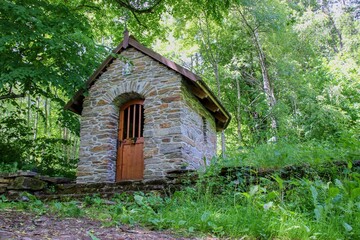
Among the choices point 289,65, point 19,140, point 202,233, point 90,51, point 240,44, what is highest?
point 240,44

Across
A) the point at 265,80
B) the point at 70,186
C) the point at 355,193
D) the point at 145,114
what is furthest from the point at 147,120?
the point at 265,80

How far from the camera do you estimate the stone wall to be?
7707 mm

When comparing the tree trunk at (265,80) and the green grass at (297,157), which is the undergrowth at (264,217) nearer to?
the green grass at (297,157)

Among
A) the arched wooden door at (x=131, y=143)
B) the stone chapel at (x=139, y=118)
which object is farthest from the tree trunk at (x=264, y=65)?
the arched wooden door at (x=131, y=143)

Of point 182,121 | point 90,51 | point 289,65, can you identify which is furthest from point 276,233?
point 289,65

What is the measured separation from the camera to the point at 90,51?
8.30 metres

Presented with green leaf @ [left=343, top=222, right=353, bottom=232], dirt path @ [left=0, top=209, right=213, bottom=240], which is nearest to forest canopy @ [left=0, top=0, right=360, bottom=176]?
Result: green leaf @ [left=343, top=222, right=353, bottom=232]

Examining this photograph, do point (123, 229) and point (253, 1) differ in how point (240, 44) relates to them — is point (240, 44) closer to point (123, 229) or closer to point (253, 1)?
point (253, 1)

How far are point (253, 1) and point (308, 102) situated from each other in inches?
213

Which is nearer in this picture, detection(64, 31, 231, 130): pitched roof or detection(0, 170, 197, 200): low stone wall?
detection(0, 170, 197, 200): low stone wall

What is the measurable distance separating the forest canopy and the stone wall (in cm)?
83

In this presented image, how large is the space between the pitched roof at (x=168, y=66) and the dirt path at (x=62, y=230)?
5.26m

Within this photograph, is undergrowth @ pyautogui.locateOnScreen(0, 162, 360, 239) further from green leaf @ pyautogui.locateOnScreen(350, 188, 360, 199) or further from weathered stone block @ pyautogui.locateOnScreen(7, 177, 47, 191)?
weathered stone block @ pyautogui.locateOnScreen(7, 177, 47, 191)

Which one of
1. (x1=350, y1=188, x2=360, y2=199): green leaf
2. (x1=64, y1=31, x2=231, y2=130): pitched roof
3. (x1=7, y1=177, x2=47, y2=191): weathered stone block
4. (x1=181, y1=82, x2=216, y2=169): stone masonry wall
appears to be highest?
(x1=64, y1=31, x2=231, y2=130): pitched roof
